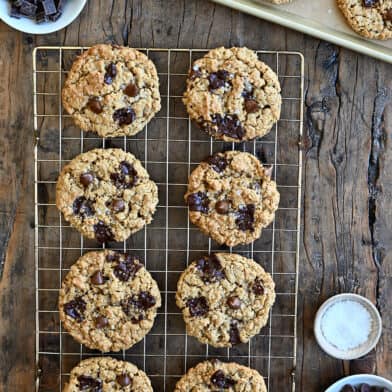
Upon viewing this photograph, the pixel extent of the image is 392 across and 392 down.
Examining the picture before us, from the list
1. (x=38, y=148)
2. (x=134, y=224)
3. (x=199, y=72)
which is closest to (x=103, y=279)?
(x=134, y=224)

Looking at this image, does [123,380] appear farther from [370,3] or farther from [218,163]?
[370,3]

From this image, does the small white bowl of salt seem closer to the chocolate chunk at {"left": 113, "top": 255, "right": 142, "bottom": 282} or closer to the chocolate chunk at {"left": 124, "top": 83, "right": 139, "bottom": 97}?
the chocolate chunk at {"left": 113, "top": 255, "right": 142, "bottom": 282}

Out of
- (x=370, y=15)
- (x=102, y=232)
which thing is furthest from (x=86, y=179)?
(x=370, y=15)

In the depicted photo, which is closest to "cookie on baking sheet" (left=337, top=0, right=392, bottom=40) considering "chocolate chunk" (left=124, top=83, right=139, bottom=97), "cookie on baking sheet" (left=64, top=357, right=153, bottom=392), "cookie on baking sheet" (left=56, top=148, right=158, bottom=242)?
"chocolate chunk" (left=124, top=83, right=139, bottom=97)

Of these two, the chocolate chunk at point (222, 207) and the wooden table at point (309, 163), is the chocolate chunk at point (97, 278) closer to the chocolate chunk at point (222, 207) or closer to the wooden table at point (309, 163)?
the wooden table at point (309, 163)

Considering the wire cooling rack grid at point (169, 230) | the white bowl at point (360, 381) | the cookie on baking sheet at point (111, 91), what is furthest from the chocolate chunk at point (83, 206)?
the white bowl at point (360, 381)

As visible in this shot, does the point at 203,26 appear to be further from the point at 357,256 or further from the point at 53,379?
the point at 53,379
